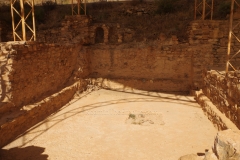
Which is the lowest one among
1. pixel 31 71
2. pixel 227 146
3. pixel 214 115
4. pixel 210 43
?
pixel 214 115

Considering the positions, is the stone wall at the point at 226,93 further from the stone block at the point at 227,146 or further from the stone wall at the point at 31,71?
the stone wall at the point at 31,71

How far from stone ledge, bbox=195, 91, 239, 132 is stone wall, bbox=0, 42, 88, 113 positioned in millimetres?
6152

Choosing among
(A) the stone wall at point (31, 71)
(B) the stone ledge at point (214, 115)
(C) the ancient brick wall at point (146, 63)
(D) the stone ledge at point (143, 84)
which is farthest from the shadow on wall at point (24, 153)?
(C) the ancient brick wall at point (146, 63)

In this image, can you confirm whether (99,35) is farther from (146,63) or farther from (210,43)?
(210,43)

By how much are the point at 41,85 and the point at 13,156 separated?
3506mm

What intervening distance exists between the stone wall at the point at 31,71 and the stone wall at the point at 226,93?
252 inches

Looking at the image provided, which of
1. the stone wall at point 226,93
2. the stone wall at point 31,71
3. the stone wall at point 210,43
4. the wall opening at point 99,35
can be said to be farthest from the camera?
the wall opening at point 99,35

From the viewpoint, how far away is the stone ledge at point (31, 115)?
6.12m

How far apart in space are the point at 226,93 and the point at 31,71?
21.6ft

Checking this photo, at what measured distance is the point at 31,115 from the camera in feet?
23.7

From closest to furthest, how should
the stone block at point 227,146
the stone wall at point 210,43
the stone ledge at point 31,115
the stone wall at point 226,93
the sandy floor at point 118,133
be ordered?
the stone block at point 227,146 < the sandy floor at point 118,133 < the stone wall at point 226,93 < the stone ledge at point 31,115 < the stone wall at point 210,43

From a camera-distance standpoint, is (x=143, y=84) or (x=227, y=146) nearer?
(x=227, y=146)

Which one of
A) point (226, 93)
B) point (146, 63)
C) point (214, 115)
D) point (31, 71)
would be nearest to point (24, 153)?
point (31, 71)

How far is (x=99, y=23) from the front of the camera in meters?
13.5
